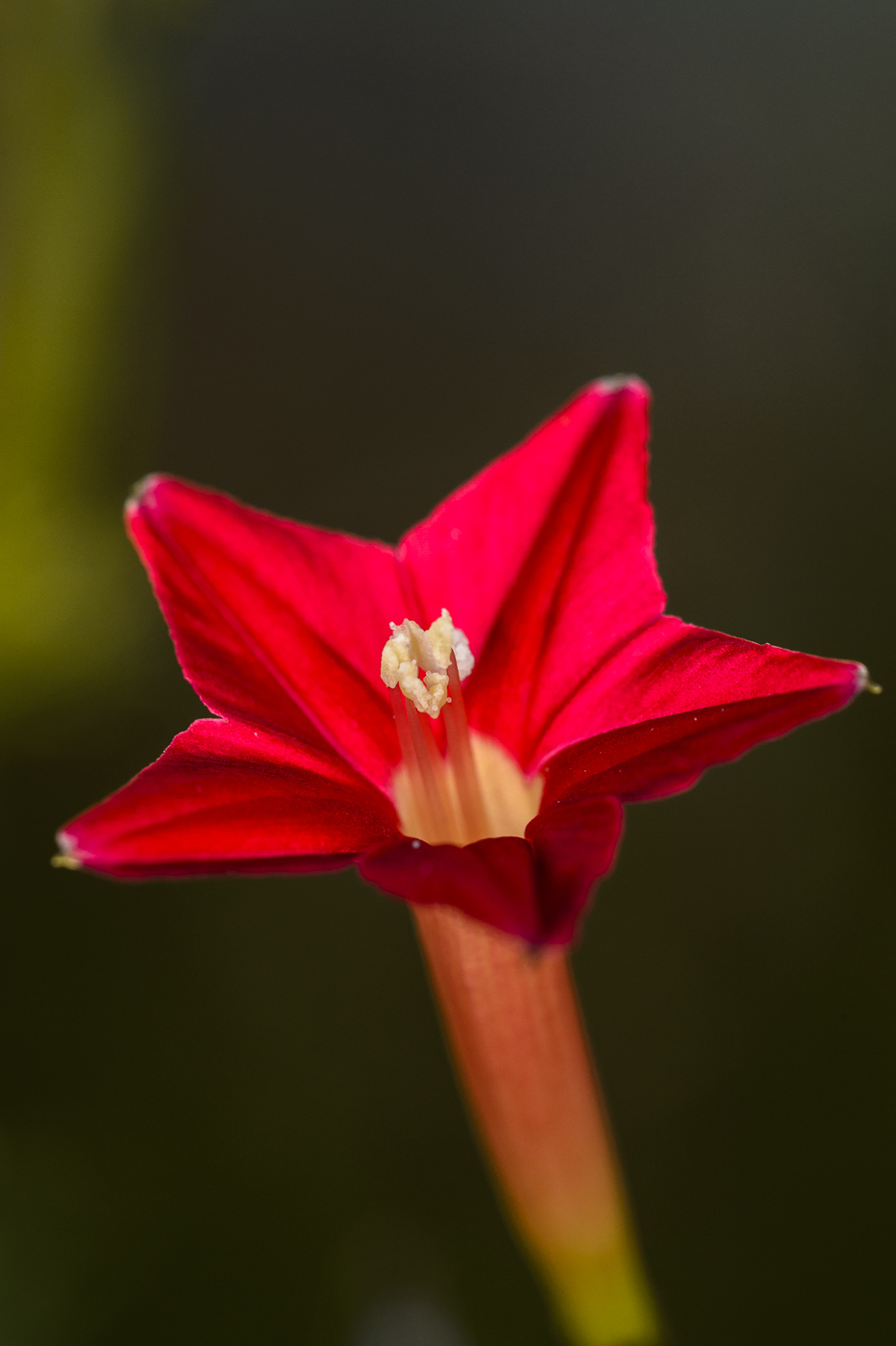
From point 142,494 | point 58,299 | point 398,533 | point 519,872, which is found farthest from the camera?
point 398,533

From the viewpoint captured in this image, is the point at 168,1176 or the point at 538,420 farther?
the point at 538,420

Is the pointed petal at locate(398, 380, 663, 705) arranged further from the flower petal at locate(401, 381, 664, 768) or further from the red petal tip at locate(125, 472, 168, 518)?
the red petal tip at locate(125, 472, 168, 518)

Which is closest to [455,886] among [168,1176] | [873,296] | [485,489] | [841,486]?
[485,489]

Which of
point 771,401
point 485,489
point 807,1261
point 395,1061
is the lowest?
point 807,1261

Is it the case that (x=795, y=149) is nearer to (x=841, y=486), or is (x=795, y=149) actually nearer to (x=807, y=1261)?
(x=841, y=486)

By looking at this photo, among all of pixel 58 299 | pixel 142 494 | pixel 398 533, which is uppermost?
pixel 58 299

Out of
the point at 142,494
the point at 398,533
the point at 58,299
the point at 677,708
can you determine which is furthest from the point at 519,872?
the point at 398,533

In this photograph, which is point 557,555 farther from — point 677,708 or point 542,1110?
point 542,1110
